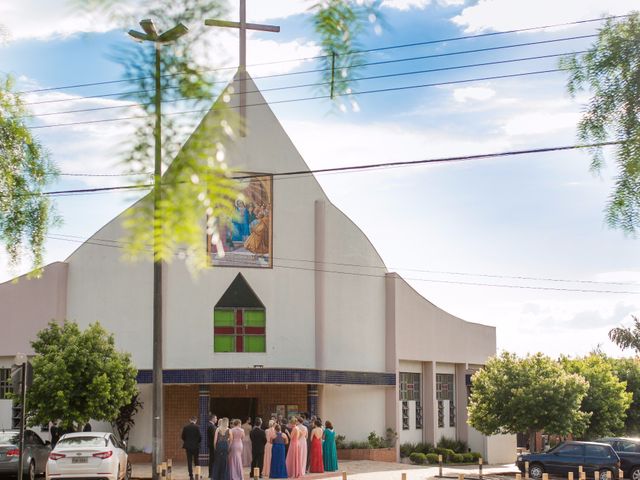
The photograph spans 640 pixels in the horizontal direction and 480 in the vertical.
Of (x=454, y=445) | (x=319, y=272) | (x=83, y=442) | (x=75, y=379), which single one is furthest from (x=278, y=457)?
(x=454, y=445)

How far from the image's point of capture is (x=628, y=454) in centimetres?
3631

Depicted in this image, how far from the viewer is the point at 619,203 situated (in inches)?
175

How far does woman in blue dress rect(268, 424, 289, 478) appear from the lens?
30344mm

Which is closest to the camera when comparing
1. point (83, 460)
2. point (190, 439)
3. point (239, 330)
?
point (83, 460)

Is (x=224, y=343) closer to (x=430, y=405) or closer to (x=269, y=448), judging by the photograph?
(x=269, y=448)

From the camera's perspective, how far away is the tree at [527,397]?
3712 centimetres

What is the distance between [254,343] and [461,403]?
13417 mm

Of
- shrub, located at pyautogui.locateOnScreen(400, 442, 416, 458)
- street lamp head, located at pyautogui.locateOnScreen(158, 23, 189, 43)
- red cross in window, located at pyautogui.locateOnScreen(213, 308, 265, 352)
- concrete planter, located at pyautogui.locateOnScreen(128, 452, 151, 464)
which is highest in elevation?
red cross in window, located at pyautogui.locateOnScreen(213, 308, 265, 352)

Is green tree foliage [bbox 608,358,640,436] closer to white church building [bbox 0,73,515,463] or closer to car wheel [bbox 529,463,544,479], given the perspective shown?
white church building [bbox 0,73,515,463]

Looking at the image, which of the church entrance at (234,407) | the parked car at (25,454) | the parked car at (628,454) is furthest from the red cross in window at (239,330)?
the parked car at (628,454)

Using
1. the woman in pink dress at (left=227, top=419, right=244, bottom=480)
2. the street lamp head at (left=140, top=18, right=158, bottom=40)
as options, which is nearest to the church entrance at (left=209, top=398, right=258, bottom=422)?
the woman in pink dress at (left=227, top=419, right=244, bottom=480)

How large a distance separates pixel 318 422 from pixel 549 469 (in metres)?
8.79

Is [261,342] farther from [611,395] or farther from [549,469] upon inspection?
[611,395]

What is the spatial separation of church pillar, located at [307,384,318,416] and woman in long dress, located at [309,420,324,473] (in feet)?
14.7
